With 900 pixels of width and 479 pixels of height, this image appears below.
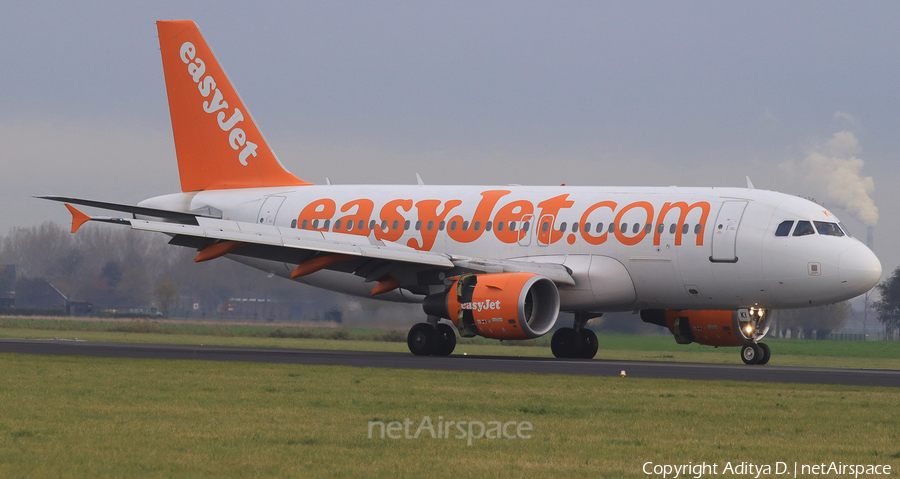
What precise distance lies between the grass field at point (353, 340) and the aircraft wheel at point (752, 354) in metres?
9.29

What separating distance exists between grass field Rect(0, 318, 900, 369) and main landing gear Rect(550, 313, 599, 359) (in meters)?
5.57

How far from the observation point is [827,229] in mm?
25125

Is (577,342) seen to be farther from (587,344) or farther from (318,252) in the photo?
(318,252)

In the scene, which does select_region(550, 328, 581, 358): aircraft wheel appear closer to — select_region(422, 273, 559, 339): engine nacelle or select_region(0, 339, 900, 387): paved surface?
select_region(422, 273, 559, 339): engine nacelle

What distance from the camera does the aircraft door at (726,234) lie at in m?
25.2

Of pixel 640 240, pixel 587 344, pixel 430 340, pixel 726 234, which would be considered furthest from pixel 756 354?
pixel 430 340

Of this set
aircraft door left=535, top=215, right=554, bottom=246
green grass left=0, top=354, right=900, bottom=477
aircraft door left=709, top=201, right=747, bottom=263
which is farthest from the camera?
aircraft door left=535, top=215, right=554, bottom=246

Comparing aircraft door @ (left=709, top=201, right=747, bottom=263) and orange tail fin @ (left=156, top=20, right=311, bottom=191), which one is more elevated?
orange tail fin @ (left=156, top=20, right=311, bottom=191)

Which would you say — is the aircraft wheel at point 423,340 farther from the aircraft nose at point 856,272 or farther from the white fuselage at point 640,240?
the aircraft nose at point 856,272

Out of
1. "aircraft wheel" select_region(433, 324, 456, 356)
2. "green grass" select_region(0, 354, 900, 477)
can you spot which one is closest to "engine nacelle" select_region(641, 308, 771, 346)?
"aircraft wheel" select_region(433, 324, 456, 356)

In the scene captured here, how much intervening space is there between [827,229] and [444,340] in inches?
357

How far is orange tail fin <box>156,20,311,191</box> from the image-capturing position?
33438 mm

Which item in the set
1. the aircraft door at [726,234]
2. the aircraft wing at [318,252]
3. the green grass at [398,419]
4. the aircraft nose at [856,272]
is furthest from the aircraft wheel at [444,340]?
the aircraft nose at [856,272]

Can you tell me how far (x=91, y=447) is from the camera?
10.4 metres
